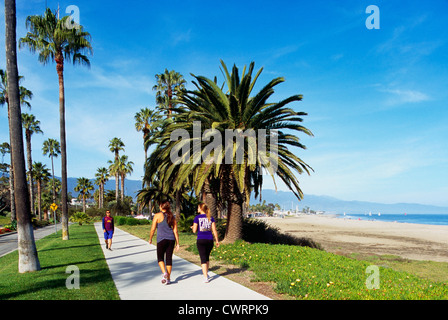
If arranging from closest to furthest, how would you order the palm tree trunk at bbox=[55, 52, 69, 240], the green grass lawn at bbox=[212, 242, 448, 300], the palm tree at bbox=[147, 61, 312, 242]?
the green grass lawn at bbox=[212, 242, 448, 300] → the palm tree at bbox=[147, 61, 312, 242] → the palm tree trunk at bbox=[55, 52, 69, 240]

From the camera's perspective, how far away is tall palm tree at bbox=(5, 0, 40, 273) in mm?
8758

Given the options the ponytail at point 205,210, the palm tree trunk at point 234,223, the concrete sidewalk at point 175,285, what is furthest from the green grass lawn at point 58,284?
the palm tree trunk at point 234,223

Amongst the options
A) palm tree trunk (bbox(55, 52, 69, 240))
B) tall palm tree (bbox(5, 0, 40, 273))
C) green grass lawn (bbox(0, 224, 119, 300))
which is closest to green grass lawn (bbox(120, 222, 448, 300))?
green grass lawn (bbox(0, 224, 119, 300))

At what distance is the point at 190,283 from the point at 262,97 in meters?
9.60

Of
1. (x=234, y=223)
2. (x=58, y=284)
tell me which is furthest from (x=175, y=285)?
(x=234, y=223)

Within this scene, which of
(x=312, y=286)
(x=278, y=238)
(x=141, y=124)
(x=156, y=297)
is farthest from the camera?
(x=141, y=124)

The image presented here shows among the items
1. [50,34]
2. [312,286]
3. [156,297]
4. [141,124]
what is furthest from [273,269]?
[141,124]

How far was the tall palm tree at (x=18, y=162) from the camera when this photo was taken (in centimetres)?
876

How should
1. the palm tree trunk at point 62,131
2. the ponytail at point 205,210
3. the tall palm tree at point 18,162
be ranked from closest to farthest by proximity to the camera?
1. the ponytail at point 205,210
2. the tall palm tree at point 18,162
3. the palm tree trunk at point 62,131

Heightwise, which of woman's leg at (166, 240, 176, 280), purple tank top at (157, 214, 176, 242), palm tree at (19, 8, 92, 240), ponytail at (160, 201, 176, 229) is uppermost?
palm tree at (19, 8, 92, 240)

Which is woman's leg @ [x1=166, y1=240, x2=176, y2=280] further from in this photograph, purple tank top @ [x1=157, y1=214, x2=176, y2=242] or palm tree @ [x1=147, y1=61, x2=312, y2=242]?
palm tree @ [x1=147, y1=61, x2=312, y2=242]

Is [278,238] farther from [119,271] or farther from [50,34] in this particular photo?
[50,34]

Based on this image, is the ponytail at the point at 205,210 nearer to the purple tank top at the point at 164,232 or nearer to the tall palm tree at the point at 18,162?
the purple tank top at the point at 164,232
